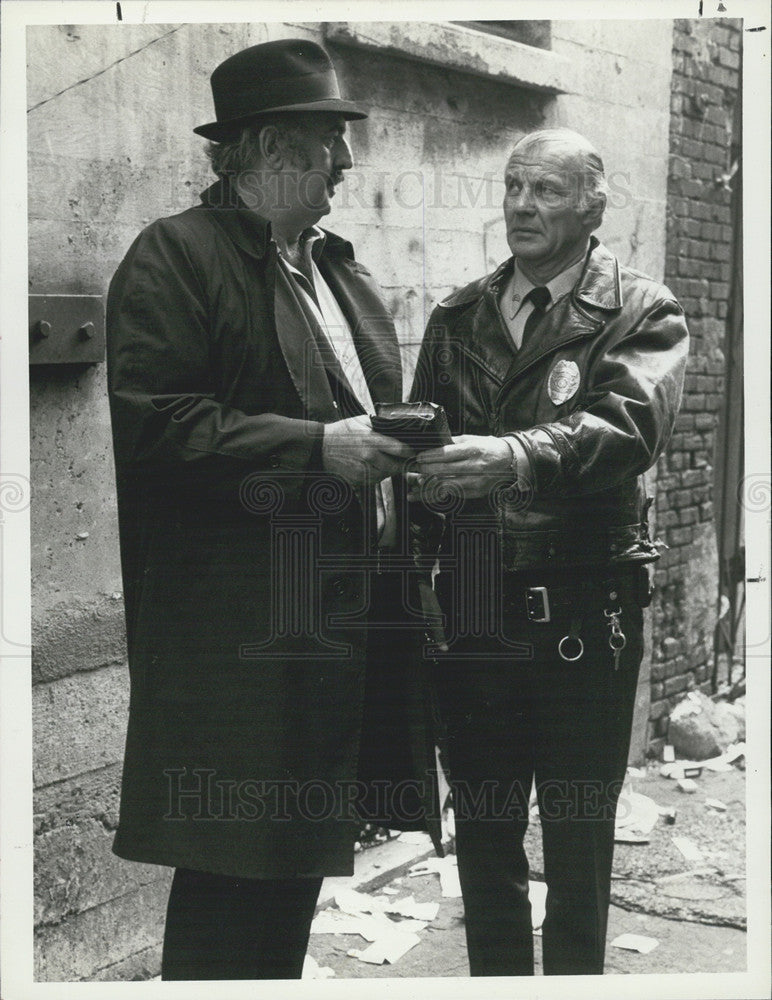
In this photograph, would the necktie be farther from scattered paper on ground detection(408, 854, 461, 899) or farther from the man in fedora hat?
scattered paper on ground detection(408, 854, 461, 899)

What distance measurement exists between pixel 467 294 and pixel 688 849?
1.86 meters

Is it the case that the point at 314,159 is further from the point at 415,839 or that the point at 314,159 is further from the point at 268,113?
the point at 415,839

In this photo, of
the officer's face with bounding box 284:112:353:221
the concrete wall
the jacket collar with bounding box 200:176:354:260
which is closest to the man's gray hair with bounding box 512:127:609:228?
the concrete wall

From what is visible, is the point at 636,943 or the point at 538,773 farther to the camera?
the point at 636,943

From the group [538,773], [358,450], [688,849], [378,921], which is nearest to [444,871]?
[378,921]

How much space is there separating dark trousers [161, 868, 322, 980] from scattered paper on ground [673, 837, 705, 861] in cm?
133

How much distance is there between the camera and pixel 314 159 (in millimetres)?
2727

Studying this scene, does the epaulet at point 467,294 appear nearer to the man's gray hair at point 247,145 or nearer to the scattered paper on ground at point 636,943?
the man's gray hair at point 247,145

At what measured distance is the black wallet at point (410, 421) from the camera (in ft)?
8.61

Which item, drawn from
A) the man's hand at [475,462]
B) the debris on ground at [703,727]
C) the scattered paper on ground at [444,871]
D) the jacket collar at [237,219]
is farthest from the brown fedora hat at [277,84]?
the debris on ground at [703,727]

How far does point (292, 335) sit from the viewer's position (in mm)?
2666

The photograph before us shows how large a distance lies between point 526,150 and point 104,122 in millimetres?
993

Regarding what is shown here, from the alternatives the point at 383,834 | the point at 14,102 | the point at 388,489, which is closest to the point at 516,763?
the point at 388,489

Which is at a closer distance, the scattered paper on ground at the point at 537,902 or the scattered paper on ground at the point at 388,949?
the scattered paper on ground at the point at 388,949
